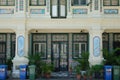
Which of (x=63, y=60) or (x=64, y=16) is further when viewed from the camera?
(x=63, y=60)

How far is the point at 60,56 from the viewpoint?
28.2 metres

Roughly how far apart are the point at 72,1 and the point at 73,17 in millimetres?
1415

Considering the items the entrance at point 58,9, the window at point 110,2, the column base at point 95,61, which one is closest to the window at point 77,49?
the column base at point 95,61

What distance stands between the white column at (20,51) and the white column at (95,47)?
16.8ft

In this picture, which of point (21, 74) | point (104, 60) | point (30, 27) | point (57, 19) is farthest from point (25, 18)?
point (104, 60)

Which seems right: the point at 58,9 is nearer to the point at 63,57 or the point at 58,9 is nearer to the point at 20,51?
the point at 20,51

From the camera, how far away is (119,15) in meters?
25.3

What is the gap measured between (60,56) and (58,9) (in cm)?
452

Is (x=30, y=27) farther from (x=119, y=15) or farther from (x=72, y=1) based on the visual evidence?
(x=119, y=15)

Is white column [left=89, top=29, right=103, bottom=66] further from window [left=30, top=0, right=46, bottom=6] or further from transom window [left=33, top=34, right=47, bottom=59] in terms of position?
transom window [left=33, top=34, right=47, bottom=59]

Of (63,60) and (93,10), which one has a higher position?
(93,10)

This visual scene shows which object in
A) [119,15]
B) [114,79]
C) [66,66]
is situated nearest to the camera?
[114,79]

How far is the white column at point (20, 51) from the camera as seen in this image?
Answer: 25.1m

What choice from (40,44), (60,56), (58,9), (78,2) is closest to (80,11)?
(78,2)
